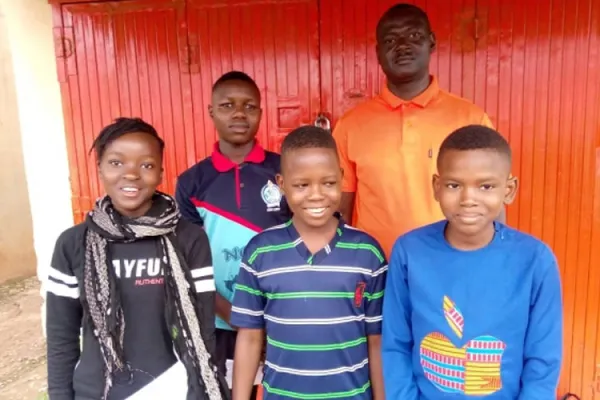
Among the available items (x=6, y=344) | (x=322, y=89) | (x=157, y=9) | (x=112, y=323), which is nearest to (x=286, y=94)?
(x=322, y=89)

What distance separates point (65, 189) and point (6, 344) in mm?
2105

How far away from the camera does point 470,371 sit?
1.51 metres

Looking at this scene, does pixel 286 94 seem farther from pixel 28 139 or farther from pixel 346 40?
pixel 28 139

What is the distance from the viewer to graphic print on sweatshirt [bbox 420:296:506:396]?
1504 millimetres

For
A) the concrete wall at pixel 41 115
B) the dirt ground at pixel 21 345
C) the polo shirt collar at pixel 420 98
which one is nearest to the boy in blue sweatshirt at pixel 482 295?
the polo shirt collar at pixel 420 98

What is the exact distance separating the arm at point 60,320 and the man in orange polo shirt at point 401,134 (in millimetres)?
1079

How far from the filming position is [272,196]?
217 cm

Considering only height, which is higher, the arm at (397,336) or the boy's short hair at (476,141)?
the boy's short hair at (476,141)

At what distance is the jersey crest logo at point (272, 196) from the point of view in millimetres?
2152

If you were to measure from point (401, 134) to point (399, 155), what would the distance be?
89 mm

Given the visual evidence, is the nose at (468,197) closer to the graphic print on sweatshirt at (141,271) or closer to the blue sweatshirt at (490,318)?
the blue sweatshirt at (490,318)

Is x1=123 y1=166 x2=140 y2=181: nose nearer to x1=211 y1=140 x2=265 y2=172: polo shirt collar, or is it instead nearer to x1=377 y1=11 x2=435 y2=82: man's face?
x1=211 y1=140 x2=265 y2=172: polo shirt collar

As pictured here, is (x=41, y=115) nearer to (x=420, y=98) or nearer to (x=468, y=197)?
(x=420, y=98)

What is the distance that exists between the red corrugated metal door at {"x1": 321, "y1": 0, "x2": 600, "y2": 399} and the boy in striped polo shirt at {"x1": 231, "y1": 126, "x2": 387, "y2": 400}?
4.89 feet
